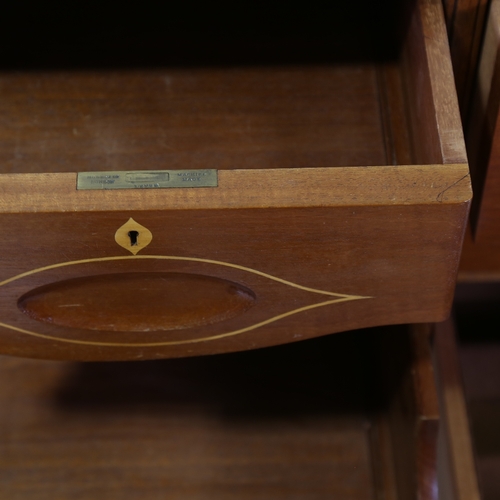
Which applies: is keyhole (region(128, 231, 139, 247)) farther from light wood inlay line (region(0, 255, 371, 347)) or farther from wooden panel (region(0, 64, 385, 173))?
wooden panel (region(0, 64, 385, 173))

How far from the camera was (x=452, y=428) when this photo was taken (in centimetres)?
77

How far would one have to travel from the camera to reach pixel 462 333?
109cm

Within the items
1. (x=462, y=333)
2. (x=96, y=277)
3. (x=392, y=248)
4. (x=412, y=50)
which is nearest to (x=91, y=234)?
(x=96, y=277)

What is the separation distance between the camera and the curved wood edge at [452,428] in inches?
29.2

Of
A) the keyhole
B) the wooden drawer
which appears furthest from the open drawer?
the wooden drawer

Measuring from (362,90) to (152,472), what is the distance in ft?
1.49

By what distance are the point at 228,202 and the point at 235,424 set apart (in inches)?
17.1

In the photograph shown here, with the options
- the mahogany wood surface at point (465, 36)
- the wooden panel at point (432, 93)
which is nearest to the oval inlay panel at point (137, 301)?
the wooden panel at point (432, 93)

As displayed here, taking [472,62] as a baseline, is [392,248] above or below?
below

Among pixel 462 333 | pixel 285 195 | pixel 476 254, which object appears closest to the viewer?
pixel 285 195

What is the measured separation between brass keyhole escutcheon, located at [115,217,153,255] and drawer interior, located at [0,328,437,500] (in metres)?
0.35

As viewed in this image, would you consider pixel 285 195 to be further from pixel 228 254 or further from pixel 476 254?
pixel 476 254

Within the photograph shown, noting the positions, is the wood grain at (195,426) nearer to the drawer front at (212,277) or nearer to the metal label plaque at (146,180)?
the drawer front at (212,277)

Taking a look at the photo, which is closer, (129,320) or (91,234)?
(91,234)
